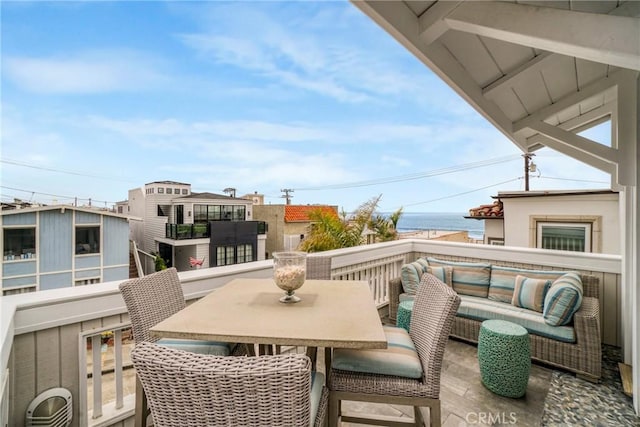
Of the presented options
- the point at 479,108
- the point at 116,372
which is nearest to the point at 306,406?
the point at 116,372

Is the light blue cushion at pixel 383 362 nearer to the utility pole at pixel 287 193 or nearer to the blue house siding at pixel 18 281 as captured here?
the blue house siding at pixel 18 281

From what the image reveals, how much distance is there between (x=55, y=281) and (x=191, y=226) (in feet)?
8.09

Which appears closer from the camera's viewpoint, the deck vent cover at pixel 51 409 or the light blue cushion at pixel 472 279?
the deck vent cover at pixel 51 409

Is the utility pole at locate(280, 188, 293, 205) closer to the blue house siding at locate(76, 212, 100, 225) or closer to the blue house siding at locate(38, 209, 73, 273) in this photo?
the blue house siding at locate(76, 212, 100, 225)

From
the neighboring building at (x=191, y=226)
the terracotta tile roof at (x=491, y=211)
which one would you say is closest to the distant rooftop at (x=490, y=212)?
Result: the terracotta tile roof at (x=491, y=211)

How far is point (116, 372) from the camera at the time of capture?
178cm

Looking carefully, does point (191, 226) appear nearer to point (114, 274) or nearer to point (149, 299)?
point (114, 274)

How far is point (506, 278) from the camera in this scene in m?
3.21

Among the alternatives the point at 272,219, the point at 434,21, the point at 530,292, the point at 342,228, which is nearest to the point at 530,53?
the point at 434,21

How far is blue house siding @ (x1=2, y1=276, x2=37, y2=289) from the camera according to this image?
1533mm

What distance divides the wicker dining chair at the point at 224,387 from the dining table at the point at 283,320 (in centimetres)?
38

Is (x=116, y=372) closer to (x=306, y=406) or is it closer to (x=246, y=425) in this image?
(x=246, y=425)

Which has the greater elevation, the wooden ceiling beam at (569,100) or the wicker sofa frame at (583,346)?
the wooden ceiling beam at (569,100)

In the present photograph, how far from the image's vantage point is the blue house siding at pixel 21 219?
1.62m
